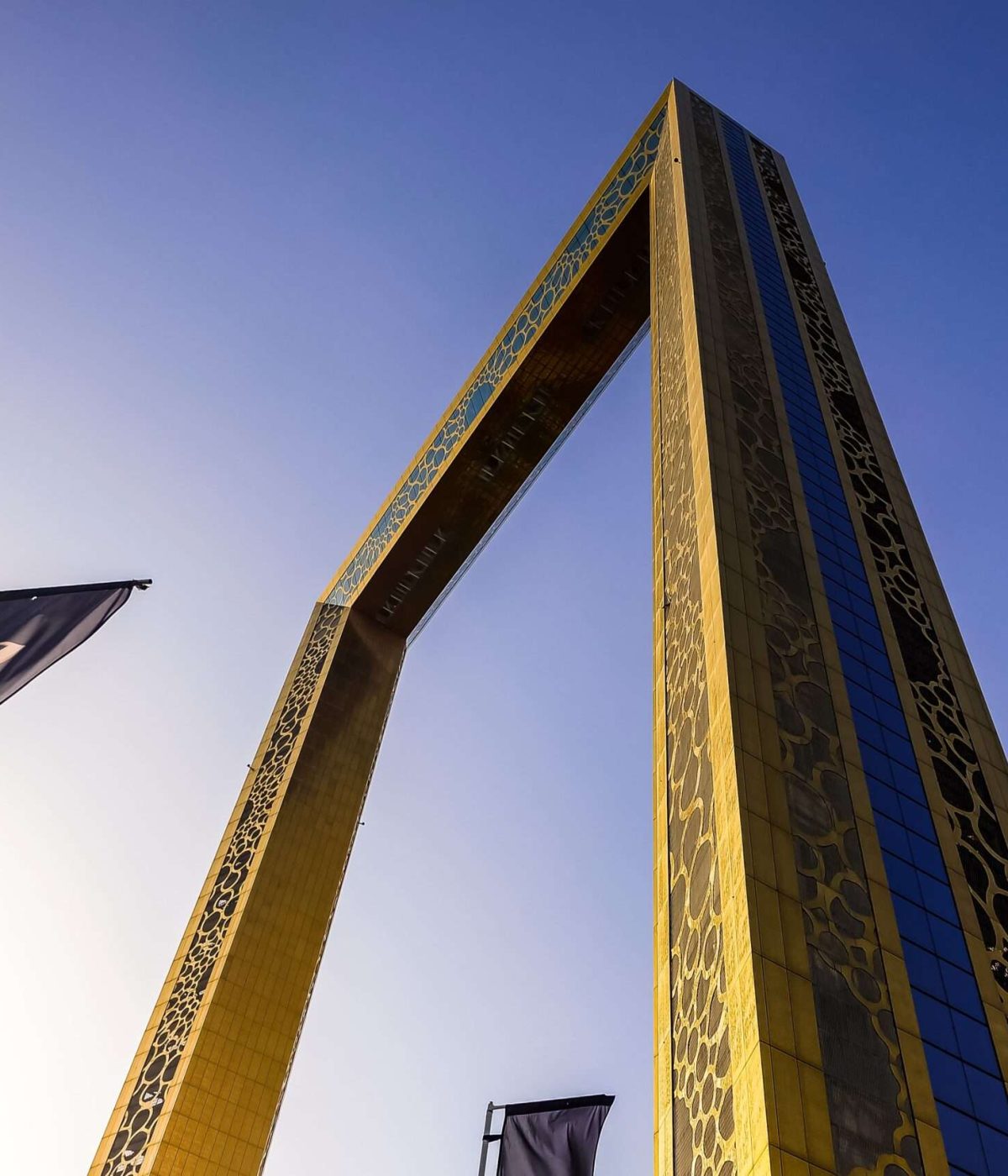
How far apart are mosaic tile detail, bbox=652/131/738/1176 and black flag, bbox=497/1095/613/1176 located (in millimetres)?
2801

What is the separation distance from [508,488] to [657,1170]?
14460mm

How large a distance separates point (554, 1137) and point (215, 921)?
7.98 meters

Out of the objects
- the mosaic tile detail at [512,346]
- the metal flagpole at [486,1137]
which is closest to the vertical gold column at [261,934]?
the mosaic tile detail at [512,346]

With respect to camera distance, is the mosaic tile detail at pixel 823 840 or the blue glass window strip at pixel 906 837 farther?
the blue glass window strip at pixel 906 837

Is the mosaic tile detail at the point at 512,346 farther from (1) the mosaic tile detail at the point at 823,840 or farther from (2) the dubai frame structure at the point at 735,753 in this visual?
(1) the mosaic tile detail at the point at 823,840

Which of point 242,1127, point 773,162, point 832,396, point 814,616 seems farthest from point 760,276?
point 242,1127

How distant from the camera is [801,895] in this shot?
25.5 feet

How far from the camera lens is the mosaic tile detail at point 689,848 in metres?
7.38

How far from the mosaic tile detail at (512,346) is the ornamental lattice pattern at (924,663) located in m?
3.90

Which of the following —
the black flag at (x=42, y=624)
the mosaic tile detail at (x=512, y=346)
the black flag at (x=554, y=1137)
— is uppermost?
the mosaic tile detail at (x=512, y=346)

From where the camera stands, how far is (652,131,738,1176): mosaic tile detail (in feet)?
24.2

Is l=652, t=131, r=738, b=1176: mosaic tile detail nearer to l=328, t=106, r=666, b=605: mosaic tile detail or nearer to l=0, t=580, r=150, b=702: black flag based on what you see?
l=0, t=580, r=150, b=702: black flag

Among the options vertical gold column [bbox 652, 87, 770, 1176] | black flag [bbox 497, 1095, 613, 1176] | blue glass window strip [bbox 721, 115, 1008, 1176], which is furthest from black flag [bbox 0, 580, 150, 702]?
blue glass window strip [bbox 721, 115, 1008, 1176]

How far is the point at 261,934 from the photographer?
16891mm
